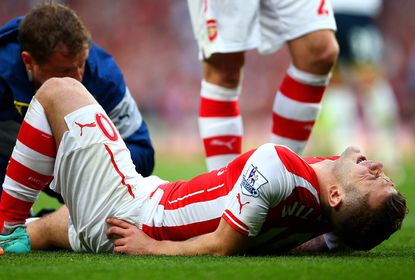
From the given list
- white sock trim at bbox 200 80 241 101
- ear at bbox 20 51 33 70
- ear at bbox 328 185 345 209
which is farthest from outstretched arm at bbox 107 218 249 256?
white sock trim at bbox 200 80 241 101

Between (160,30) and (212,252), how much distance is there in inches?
513

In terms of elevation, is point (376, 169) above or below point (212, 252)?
above

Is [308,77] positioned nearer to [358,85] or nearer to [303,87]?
[303,87]

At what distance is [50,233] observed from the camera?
146 inches

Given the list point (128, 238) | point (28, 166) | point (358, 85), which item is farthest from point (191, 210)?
point (358, 85)

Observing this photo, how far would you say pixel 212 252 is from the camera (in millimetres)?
3254

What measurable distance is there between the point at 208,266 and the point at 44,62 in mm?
1410

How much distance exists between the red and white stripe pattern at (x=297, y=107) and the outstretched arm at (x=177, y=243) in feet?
3.96

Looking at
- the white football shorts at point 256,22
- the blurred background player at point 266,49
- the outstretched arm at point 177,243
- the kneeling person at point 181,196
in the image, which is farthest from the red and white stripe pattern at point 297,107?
the outstretched arm at point 177,243

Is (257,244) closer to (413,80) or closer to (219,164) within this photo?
(219,164)

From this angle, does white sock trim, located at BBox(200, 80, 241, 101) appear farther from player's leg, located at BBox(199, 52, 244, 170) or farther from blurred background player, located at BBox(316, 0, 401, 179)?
blurred background player, located at BBox(316, 0, 401, 179)

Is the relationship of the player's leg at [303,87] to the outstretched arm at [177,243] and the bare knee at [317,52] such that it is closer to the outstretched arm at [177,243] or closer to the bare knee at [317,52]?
the bare knee at [317,52]

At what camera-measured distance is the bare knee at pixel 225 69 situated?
4434mm

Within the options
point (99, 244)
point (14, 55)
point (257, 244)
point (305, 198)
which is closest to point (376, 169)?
point (305, 198)
